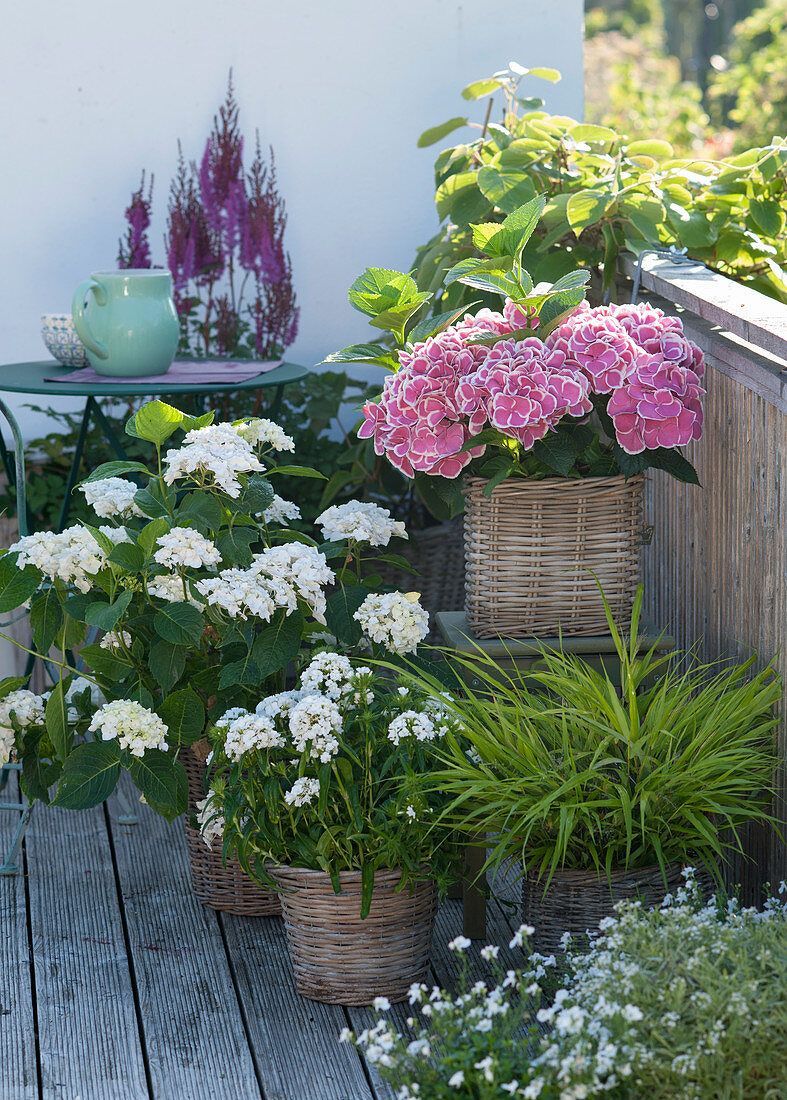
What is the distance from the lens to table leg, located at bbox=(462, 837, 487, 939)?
1.99 meters

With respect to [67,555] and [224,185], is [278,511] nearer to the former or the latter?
[67,555]

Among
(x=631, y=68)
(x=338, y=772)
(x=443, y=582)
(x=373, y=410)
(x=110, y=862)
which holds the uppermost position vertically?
(x=631, y=68)

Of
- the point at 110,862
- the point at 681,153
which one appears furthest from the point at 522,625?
the point at 681,153

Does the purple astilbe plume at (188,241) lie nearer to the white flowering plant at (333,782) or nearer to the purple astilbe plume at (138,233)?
the purple astilbe plume at (138,233)

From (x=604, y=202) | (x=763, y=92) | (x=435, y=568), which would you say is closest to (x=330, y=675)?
(x=604, y=202)

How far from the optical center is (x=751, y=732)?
1.83 metres

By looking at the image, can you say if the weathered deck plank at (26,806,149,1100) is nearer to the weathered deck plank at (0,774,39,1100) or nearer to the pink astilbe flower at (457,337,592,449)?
Answer: the weathered deck plank at (0,774,39,1100)

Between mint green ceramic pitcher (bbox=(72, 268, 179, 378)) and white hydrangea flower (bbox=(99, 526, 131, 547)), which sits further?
mint green ceramic pitcher (bbox=(72, 268, 179, 378))

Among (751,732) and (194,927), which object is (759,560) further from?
(194,927)

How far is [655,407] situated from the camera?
1.91 m

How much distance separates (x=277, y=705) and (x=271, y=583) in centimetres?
18

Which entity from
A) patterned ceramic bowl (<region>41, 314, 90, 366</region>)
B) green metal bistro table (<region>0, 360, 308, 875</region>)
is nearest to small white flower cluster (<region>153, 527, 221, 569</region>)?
green metal bistro table (<region>0, 360, 308, 875</region>)

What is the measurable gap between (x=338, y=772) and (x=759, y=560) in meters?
0.72

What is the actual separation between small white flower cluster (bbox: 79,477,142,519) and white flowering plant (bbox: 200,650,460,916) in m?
0.41
